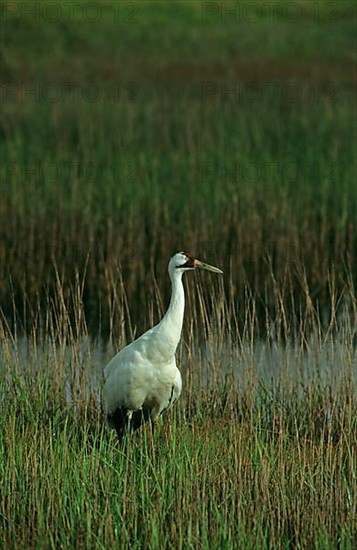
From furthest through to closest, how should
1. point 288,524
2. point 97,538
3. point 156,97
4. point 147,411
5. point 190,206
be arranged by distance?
point 156,97 < point 190,206 < point 147,411 < point 288,524 < point 97,538

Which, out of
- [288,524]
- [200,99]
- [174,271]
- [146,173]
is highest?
[200,99]

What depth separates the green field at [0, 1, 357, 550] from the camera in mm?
6539

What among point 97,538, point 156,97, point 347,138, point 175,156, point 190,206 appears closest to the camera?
point 97,538

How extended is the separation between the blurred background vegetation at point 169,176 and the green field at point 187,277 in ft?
0.11

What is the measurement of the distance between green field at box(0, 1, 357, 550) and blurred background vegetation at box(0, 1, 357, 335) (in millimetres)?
35

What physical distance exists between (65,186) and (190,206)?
166 centimetres

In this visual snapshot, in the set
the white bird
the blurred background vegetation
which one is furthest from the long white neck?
the blurred background vegetation

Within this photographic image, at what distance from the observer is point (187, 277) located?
11.9 m

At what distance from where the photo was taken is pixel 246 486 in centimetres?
671

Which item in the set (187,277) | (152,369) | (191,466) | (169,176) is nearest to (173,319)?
(152,369)

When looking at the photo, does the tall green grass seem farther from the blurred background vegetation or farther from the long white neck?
the blurred background vegetation

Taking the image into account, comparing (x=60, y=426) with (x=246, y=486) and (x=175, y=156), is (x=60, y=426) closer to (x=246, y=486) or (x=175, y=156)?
(x=246, y=486)

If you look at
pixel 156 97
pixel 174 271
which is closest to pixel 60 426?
pixel 174 271

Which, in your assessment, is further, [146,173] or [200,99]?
[200,99]
